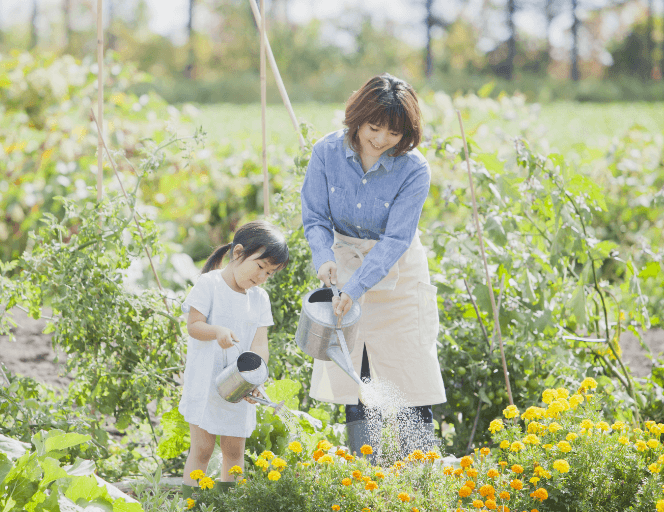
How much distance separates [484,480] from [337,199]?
0.98 meters

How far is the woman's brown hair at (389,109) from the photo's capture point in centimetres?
198

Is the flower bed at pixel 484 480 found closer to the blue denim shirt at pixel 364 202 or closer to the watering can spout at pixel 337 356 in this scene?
the watering can spout at pixel 337 356

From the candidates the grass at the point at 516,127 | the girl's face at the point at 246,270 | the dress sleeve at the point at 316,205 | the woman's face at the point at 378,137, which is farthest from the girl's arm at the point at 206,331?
the grass at the point at 516,127

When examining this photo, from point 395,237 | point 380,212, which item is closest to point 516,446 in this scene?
point 395,237

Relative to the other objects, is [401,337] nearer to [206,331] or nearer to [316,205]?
[316,205]

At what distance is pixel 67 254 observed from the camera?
243cm

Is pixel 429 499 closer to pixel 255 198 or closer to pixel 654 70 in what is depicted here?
pixel 255 198

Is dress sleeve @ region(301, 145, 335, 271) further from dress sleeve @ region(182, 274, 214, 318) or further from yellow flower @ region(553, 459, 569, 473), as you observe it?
yellow flower @ region(553, 459, 569, 473)

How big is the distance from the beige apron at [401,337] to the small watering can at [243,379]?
0.39 metres

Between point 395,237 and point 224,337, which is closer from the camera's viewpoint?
point 224,337

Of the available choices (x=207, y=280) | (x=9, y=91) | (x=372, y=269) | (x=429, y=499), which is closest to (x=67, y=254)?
(x=207, y=280)

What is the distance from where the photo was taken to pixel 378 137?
2.02 m

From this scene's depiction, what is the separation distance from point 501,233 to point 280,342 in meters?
1.00

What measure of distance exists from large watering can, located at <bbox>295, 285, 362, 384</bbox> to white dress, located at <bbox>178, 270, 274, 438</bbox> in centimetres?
21
